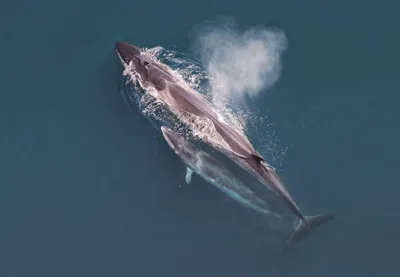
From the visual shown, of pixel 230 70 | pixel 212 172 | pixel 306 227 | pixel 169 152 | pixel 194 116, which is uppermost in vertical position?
pixel 230 70

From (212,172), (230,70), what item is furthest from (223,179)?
(230,70)

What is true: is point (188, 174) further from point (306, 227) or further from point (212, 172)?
point (306, 227)

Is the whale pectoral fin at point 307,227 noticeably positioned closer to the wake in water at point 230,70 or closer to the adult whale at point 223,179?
the adult whale at point 223,179

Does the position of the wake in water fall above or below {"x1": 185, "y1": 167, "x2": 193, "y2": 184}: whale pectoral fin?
above

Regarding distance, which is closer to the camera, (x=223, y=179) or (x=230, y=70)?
(x=223, y=179)

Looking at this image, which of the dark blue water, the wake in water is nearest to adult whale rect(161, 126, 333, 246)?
the dark blue water

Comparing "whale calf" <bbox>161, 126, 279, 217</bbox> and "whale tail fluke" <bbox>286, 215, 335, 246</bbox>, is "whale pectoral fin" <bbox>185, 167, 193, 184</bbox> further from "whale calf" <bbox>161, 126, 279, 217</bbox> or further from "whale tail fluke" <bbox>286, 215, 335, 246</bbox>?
"whale tail fluke" <bbox>286, 215, 335, 246</bbox>

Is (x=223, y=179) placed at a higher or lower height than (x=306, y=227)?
higher

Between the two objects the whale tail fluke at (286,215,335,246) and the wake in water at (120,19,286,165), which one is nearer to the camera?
the whale tail fluke at (286,215,335,246)
